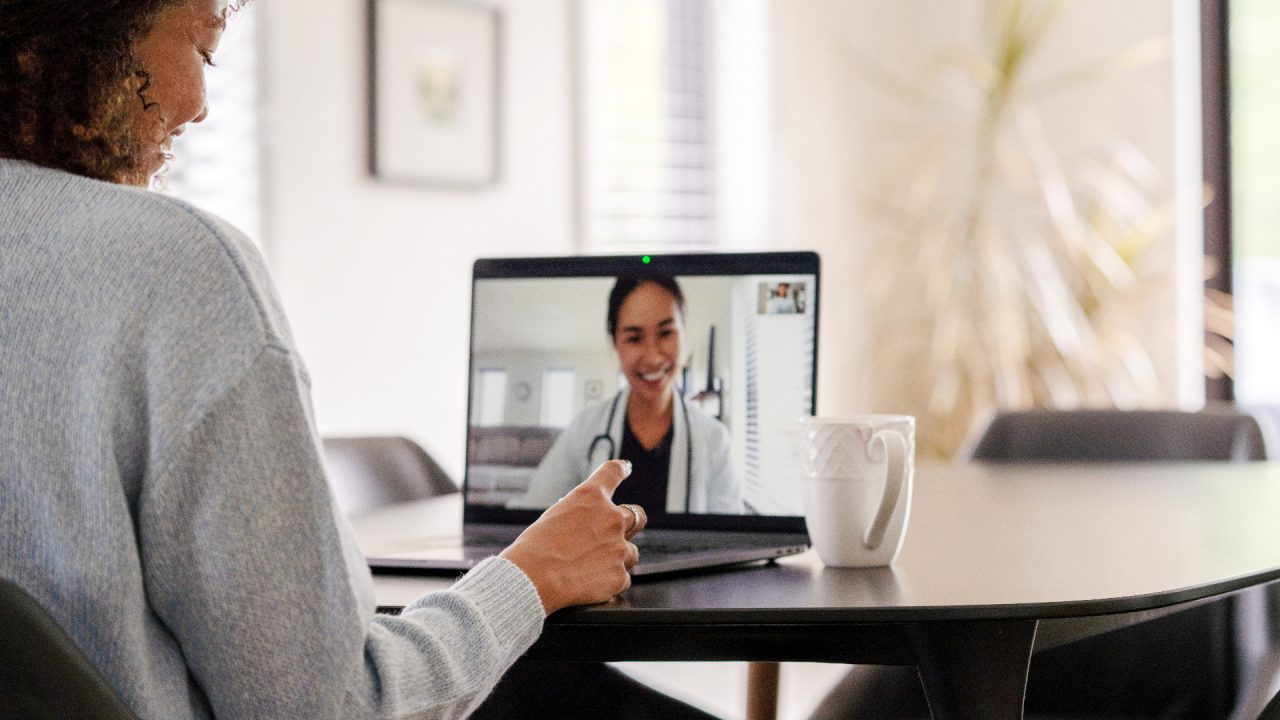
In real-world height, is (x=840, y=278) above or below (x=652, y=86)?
below

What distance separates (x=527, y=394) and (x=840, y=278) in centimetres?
323

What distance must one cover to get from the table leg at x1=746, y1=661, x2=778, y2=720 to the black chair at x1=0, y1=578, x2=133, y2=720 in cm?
111

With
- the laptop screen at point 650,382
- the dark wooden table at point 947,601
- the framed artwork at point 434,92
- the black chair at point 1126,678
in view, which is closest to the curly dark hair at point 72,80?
the dark wooden table at point 947,601

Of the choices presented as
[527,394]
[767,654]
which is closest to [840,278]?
[527,394]

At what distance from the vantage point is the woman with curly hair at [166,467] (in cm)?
73

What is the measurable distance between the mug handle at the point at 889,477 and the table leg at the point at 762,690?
0.68 meters

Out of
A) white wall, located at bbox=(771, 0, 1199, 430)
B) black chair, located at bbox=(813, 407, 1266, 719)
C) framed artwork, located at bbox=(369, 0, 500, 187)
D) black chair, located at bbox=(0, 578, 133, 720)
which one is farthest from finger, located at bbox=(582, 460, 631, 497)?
white wall, located at bbox=(771, 0, 1199, 430)

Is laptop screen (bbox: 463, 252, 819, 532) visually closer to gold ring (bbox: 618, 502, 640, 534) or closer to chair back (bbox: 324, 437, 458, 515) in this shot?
gold ring (bbox: 618, 502, 640, 534)

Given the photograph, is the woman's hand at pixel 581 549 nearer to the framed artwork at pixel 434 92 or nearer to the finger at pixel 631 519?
the finger at pixel 631 519

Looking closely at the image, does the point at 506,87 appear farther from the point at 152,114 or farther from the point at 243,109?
the point at 152,114

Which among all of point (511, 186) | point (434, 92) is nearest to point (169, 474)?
point (434, 92)

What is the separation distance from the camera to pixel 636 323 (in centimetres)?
124

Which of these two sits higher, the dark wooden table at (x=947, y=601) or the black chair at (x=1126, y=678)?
the dark wooden table at (x=947, y=601)

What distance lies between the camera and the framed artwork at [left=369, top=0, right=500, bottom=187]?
3385mm
